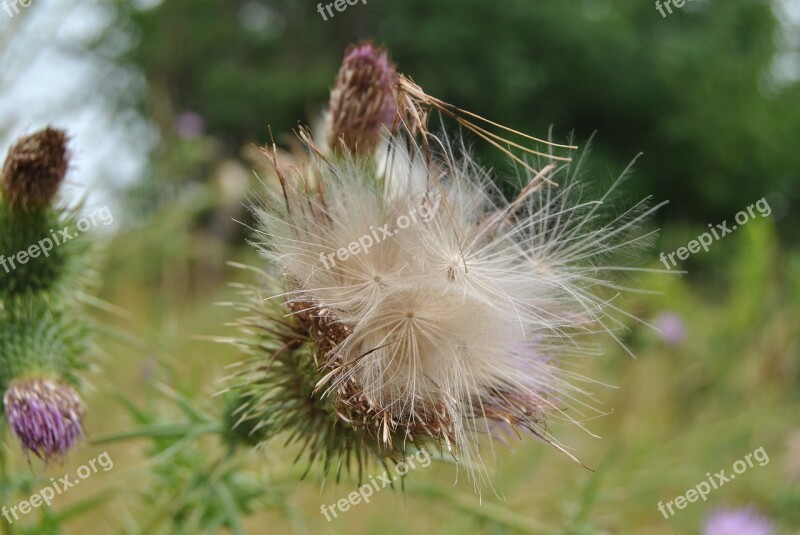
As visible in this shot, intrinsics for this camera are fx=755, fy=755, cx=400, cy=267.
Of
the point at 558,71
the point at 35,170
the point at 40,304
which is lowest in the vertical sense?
the point at 40,304

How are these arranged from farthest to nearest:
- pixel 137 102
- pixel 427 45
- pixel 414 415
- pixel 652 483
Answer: pixel 427 45, pixel 137 102, pixel 652 483, pixel 414 415

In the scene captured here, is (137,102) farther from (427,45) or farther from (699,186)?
(699,186)

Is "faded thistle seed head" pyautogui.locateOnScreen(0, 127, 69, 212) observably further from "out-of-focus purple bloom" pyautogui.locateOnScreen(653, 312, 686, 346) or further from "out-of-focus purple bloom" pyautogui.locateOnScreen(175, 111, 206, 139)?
"out-of-focus purple bloom" pyautogui.locateOnScreen(653, 312, 686, 346)

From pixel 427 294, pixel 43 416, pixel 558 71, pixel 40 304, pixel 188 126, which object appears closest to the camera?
pixel 427 294

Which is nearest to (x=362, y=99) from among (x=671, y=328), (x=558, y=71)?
(x=671, y=328)

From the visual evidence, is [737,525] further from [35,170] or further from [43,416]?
[35,170]

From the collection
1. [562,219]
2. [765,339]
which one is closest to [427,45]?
[765,339]

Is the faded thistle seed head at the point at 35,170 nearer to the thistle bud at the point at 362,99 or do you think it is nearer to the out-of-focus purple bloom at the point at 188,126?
the thistle bud at the point at 362,99

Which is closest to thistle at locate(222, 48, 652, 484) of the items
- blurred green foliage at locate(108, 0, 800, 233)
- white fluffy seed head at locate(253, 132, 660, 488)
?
white fluffy seed head at locate(253, 132, 660, 488)
